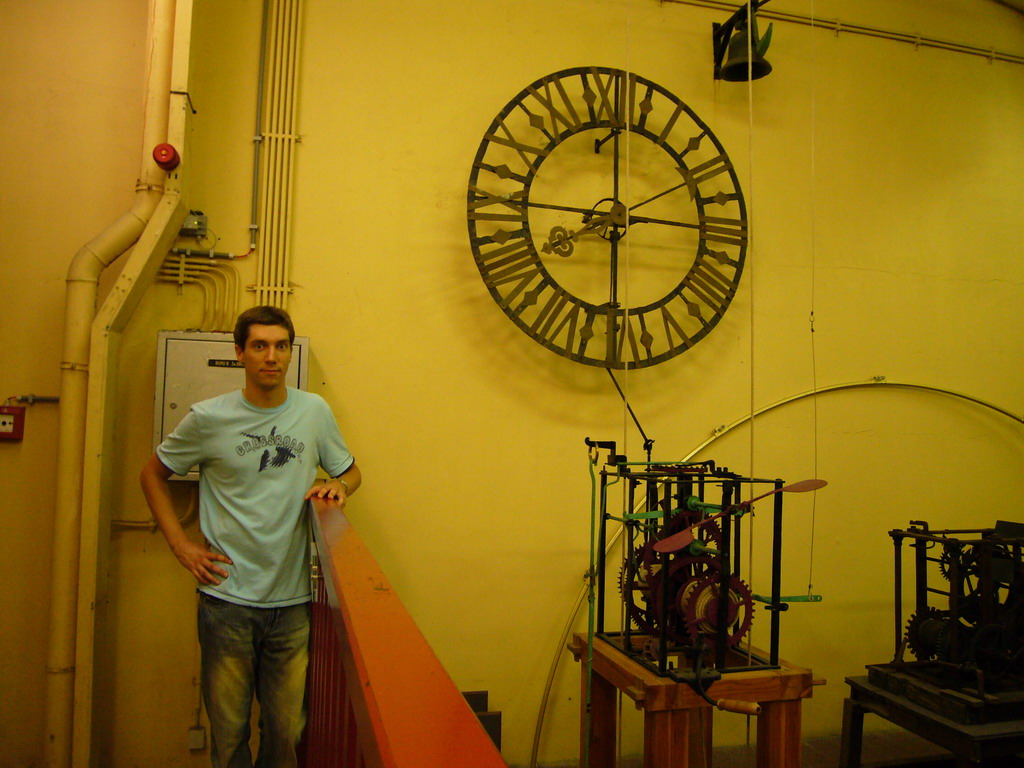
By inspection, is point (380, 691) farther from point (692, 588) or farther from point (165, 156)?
point (165, 156)

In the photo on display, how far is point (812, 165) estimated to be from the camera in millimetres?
3096

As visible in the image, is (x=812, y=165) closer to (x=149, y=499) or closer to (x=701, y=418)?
(x=701, y=418)

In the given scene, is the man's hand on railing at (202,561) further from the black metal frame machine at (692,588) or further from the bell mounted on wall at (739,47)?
the bell mounted on wall at (739,47)

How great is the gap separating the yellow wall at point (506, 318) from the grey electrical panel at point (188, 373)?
0.56ft

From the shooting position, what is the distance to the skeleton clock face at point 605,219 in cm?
267

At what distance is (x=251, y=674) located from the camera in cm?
185

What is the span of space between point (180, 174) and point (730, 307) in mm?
2175

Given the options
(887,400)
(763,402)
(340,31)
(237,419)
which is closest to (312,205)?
(340,31)

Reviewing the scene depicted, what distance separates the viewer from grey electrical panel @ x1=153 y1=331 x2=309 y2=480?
2291 mm

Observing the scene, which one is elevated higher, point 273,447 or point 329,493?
point 273,447

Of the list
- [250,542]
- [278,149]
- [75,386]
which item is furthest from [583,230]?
[75,386]

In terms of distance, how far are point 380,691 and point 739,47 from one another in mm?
2851

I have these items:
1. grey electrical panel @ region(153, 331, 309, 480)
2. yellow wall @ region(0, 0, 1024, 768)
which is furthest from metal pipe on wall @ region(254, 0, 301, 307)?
grey electrical panel @ region(153, 331, 309, 480)

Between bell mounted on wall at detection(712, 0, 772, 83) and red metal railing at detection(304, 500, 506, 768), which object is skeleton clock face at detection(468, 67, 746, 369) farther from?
red metal railing at detection(304, 500, 506, 768)
